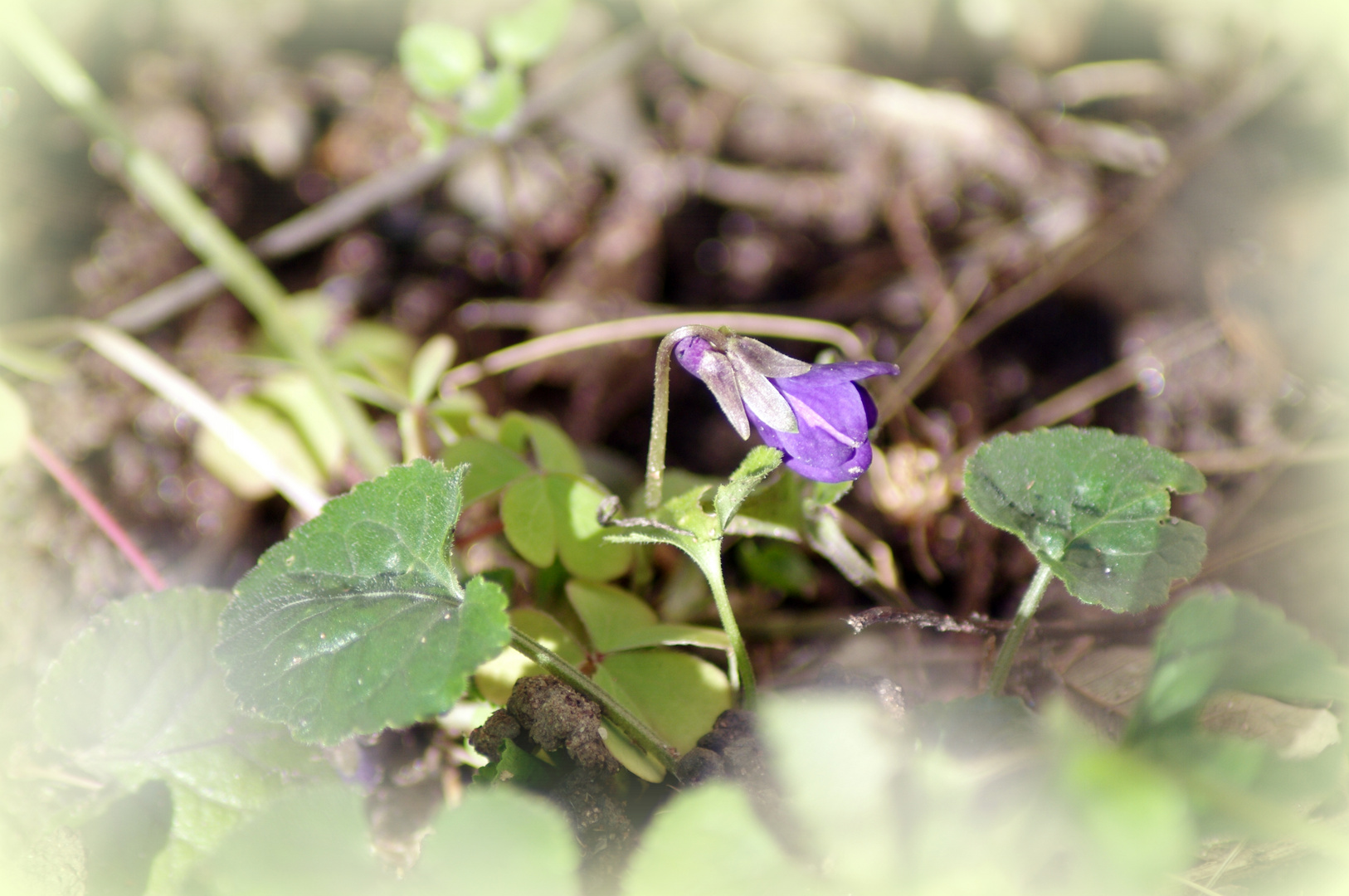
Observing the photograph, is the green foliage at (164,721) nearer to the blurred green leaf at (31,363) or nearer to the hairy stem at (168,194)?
the hairy stem at (168,194)

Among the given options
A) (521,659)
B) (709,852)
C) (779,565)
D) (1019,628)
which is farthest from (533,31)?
(709,852)

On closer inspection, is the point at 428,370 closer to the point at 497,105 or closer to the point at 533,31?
the point at 497,105

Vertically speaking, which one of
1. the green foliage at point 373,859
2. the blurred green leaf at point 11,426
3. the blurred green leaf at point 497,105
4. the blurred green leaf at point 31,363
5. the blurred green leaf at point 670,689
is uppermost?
the blurred green leaf at point 497,105

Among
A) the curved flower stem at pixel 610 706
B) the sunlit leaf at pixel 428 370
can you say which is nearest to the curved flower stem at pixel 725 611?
the curved flower stem at pixel 610 706

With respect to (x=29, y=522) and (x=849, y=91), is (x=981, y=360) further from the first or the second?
(x=29, y=522)

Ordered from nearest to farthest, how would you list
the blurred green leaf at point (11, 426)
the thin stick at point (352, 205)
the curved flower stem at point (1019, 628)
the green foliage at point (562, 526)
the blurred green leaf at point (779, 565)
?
the curved flower stem at point (1019, 628), the green foliage at point (562, 526), the blurred green leaf at point (779, 565), the blurred green leaf at point (11, 426), the thin stick at point (352, 205)

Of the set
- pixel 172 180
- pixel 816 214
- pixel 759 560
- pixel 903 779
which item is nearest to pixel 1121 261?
pixel 816 214
